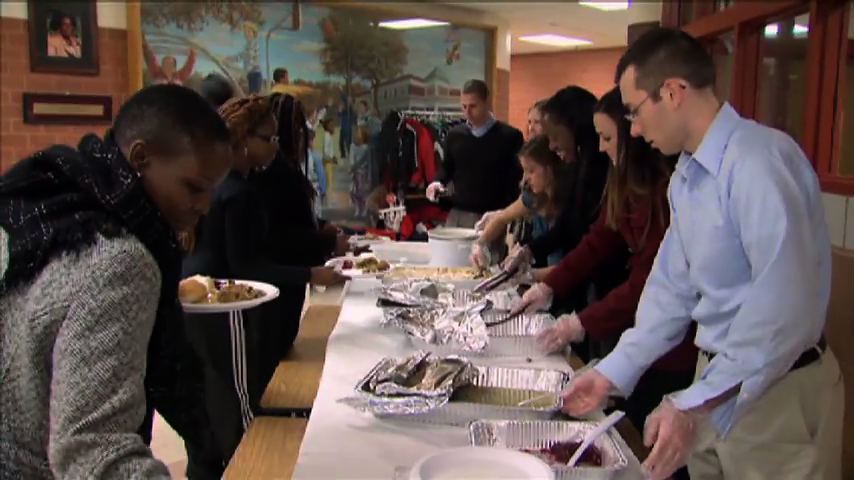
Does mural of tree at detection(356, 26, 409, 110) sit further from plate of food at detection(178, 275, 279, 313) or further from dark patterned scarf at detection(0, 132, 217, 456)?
dark patterned scarf at detection(0, 132, 217, 456)

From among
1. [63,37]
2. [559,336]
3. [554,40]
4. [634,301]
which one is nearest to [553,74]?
[554,40]

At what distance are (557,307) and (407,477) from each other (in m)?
1.54

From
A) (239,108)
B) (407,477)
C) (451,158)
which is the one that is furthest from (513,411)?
(451,158)

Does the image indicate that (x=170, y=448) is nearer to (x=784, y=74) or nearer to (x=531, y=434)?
(x=531, y=434)

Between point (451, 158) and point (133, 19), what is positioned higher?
point (133, 19)

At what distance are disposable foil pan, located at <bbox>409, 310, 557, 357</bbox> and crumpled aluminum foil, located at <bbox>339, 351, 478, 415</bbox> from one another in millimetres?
174

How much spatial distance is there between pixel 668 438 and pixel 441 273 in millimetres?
1464

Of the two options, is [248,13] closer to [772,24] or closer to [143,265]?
[772,24]

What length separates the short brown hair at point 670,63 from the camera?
4.37 feet

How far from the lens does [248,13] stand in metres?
5.69

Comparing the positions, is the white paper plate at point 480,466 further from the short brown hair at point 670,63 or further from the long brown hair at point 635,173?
the long brown hair at point 635,173

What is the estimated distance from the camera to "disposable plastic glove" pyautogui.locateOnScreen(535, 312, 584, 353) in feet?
5.64

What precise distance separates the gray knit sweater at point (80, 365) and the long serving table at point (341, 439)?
367mm

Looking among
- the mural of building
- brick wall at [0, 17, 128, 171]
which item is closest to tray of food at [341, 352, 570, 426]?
brick wall at [0, 17, 128, 171]
